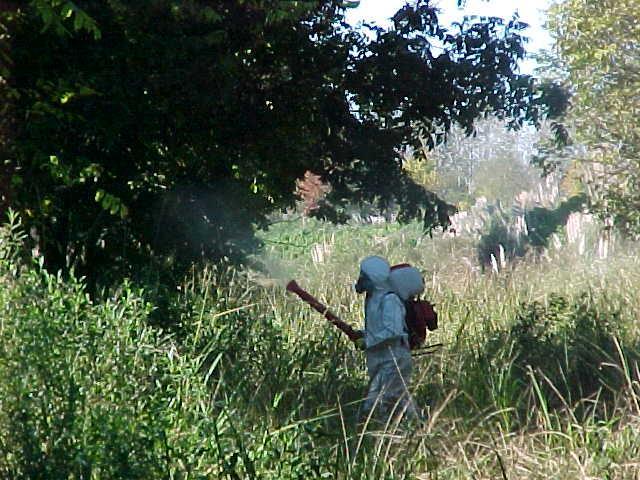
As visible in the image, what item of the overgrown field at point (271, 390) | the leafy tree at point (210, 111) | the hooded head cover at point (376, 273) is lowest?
the overgrown field at point (271, 390)

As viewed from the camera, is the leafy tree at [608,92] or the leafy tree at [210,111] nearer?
the leafy tree at [210,111]

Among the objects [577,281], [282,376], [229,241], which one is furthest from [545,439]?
[577,281]

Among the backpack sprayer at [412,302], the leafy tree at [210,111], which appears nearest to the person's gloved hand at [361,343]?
the backpack sprayer at [412,302]

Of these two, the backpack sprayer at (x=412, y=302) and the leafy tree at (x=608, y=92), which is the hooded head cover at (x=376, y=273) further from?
the leafy tree at (x=608, y=92)

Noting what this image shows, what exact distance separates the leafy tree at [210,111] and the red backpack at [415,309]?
1.95 metres

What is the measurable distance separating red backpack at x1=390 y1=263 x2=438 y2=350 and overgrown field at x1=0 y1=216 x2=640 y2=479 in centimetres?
35

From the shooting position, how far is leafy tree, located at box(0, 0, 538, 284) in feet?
29.0

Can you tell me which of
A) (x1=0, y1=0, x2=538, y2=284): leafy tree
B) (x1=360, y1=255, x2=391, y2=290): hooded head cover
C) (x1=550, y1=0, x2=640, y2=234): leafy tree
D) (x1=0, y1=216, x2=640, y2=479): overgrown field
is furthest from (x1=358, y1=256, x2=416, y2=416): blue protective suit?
(x1=550, y1=0, x2=640, y2=234): leafy tree

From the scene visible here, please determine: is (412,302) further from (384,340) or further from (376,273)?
(384,340)

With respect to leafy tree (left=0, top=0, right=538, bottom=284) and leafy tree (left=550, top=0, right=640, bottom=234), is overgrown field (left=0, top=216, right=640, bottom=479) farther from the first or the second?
leafy tree (left=550, top=0, right=640, bottom=234)

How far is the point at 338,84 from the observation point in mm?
10781

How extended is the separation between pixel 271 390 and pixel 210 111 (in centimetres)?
292

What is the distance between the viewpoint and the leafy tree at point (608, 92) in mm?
15398

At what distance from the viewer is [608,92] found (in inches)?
627
